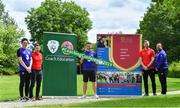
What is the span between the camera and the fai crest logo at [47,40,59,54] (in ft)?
64.3

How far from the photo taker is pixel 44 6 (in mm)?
95375

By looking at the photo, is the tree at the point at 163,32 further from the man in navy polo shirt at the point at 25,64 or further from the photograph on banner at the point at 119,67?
the man in navy polo shirt at the point at 25,64

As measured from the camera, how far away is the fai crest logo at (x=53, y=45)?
19594mm

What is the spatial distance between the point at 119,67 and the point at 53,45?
2.69m

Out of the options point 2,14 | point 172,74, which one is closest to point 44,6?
point 2,14

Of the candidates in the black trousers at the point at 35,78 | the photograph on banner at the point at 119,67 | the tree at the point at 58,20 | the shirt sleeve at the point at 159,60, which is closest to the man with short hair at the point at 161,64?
the shirt sleeve at the point at 159,60

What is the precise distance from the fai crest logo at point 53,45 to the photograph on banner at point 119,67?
5.44ft

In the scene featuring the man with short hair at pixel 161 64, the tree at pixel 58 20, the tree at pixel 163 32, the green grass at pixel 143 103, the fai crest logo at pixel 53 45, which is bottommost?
the green grass at pixel 143 103

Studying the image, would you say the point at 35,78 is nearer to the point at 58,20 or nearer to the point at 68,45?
the point at 68,45

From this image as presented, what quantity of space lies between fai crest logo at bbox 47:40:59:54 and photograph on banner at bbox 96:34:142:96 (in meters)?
1.66

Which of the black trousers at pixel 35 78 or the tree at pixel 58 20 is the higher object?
the tree at pixel 58 20

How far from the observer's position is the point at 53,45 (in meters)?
19.6

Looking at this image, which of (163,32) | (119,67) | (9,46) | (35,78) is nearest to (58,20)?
(9,46)

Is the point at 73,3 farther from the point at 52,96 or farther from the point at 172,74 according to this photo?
the point at 52,96
